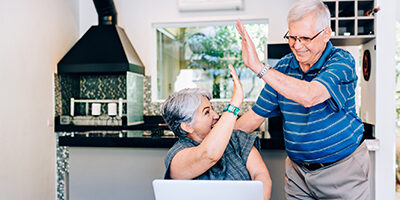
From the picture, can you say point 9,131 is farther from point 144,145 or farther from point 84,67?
point 144,145

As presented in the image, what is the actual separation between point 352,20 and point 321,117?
2136mm

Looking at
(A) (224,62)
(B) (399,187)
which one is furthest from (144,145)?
(B) (399,187)

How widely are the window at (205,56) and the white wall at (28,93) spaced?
1.34 meters

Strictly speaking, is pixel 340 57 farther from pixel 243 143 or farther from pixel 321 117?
pixel 243 143

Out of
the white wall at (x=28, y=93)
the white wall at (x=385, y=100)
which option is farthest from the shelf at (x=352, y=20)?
the white wall at (x=28, y=93)

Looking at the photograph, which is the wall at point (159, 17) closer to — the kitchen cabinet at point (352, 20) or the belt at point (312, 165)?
the kitchen cabinet at point (352, 20)

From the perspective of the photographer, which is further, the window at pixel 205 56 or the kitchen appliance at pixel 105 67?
the window at pixel 205 56

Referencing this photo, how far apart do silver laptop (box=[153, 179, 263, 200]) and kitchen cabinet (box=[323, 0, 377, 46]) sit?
8.02ft

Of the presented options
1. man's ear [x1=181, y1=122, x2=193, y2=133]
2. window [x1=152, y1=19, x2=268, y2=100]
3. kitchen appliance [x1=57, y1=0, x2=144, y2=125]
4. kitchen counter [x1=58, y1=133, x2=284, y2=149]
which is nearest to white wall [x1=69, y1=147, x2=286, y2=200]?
kitchen counter [x1=58, y1=133, x2=284, y2=149]

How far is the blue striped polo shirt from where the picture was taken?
1411mm

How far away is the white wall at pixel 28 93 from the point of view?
3.11 metres

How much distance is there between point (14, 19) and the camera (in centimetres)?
326

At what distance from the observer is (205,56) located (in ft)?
15.8

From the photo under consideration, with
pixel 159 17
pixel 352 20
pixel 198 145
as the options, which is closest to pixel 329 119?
pixel 198 145
